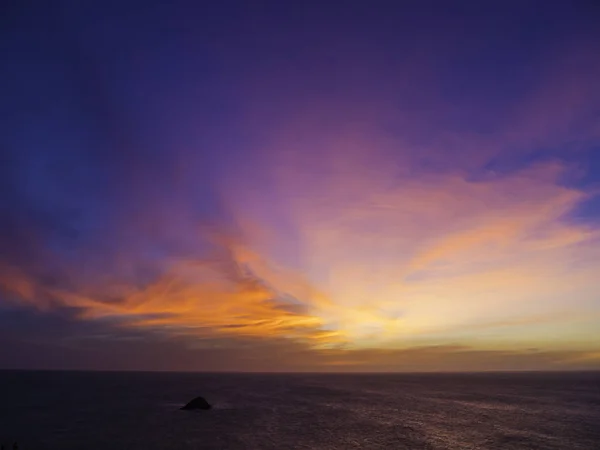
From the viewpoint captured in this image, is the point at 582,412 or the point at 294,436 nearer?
the point at 294,436

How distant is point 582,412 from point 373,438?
64240 millimetres

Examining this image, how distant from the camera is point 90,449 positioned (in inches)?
2184

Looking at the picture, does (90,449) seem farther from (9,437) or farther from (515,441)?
(515,441)

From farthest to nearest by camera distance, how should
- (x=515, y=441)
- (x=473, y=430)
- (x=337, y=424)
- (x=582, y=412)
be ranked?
(x=582, y=412) < (x=337, y=424) < (x=473, y=430) < (x=515, y=441)

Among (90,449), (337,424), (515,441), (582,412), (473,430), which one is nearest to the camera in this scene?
(90,449)

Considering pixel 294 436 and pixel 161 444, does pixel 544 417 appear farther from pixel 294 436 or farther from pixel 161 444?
pixel 161 444

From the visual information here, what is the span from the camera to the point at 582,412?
100125 mm

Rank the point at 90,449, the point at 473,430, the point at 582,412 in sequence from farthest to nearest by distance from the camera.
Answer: the point at 582,412, the point at 473,430, the point at 90,449

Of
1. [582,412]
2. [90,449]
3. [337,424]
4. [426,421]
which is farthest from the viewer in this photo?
[582,412]

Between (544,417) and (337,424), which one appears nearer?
(337,424)

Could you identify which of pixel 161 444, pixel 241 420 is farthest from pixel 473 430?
pixel 161 444

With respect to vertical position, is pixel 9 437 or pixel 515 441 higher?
pixel 9 437

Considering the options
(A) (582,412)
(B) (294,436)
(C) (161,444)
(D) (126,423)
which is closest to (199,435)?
(C) (161,444)

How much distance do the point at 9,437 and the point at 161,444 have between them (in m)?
25.0
